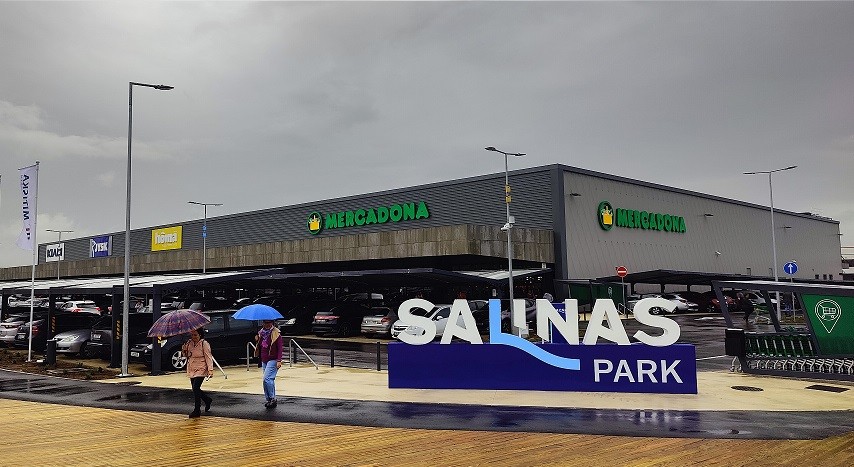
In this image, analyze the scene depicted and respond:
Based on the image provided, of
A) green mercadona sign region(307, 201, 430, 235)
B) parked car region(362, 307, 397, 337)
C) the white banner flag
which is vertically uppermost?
green mercadona sign region(307, 201, 430, 235)

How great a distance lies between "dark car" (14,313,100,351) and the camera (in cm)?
2506

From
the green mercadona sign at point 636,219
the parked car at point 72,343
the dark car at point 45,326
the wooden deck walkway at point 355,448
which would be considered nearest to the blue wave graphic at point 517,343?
the wooden deck walkway at point 355,448

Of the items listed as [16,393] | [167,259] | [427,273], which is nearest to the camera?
[16,393]

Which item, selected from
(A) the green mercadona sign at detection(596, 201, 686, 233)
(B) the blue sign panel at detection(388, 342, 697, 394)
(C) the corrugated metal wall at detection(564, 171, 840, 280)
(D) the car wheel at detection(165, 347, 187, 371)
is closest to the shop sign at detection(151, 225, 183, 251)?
(C) the corrugated metal wall at detection(564, 171, 840, 280)

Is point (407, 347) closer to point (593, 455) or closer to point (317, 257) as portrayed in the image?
point (593, 455)

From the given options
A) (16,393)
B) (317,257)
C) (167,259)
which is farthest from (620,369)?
(167,259)

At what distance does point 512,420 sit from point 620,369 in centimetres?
403

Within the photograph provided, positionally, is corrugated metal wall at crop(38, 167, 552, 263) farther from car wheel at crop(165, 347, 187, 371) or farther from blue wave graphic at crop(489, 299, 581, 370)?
blue wave graphic at crop(489, 299, 581, 370)

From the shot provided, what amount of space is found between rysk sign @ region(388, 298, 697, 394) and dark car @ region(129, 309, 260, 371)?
7081 millimetres

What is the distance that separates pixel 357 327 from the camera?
3206 centimetres

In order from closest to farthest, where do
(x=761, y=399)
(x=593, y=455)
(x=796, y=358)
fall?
(x=593, y=455)
(x=761, y=399)
(x=796, y=358)

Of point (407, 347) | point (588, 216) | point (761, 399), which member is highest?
point (588, 216)

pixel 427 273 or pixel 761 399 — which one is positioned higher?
pixel 427 273

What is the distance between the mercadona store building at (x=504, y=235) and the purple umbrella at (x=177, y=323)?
15.4 meters
